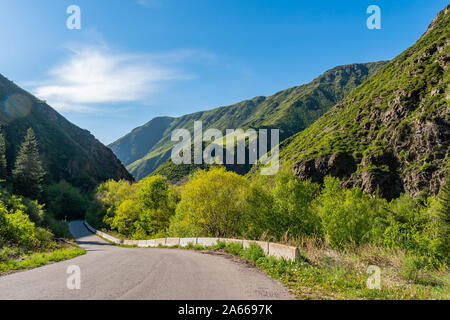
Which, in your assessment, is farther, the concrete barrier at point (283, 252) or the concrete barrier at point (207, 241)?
the concrete barrier at point (207, 241)

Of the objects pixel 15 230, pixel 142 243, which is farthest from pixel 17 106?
pixel 15 230

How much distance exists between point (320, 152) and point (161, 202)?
2666 inches

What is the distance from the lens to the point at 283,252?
929cm

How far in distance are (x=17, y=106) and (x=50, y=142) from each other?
17678 millimetres

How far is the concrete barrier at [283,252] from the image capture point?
872 cm

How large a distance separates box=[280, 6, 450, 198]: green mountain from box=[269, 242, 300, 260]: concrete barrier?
7900cm

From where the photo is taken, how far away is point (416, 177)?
76.2 m

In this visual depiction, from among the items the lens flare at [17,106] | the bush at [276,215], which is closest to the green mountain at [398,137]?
the bush at [276,215]

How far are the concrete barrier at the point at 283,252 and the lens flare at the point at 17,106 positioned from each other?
111910mm

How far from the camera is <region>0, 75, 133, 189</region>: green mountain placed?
89250mm

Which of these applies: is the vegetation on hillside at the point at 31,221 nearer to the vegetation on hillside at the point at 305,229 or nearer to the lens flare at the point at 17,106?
the vegetation on hillside at the point at 305,229

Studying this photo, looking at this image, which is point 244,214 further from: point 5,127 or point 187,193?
point 5,127

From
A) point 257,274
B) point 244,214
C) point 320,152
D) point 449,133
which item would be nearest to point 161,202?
point 244,214

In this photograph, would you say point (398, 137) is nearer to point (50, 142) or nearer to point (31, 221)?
point (31, 221)
